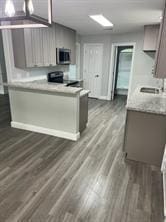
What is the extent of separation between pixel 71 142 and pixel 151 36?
3.59m

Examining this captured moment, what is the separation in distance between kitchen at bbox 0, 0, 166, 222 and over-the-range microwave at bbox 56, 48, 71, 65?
3 cm

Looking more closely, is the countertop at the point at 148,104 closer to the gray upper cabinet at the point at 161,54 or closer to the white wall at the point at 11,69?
the gray upper cabinet at the point at 161,54

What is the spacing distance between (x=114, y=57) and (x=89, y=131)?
3.44m

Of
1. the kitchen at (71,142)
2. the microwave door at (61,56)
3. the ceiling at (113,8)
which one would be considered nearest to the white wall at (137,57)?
the kitchen at (71,142)

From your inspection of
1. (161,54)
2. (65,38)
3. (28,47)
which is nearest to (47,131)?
(28,47)

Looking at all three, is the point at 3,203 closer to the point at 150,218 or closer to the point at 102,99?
the point at 150,218

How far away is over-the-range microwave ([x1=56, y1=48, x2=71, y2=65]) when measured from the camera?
4.46m

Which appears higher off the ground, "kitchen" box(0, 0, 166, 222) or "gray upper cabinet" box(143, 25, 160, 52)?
"gray upper cabinet" box(143, 25, 160, 52)

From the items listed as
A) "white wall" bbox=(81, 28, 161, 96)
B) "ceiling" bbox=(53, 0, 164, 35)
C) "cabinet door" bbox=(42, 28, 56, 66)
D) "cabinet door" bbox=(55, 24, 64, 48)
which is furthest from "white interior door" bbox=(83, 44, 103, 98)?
"ceiling" bbox=(53, 0, 164, 35)

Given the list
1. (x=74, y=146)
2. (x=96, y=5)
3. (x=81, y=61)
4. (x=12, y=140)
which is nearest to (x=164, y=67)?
(x=96, y=5)

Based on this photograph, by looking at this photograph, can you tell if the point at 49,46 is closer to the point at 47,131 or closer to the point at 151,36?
the point at 47,131

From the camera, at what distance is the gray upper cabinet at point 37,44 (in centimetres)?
344

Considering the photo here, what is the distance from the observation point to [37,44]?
372 cm

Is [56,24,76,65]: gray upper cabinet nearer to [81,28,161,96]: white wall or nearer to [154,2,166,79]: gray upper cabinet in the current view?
[81,28,161,96]: white wall
